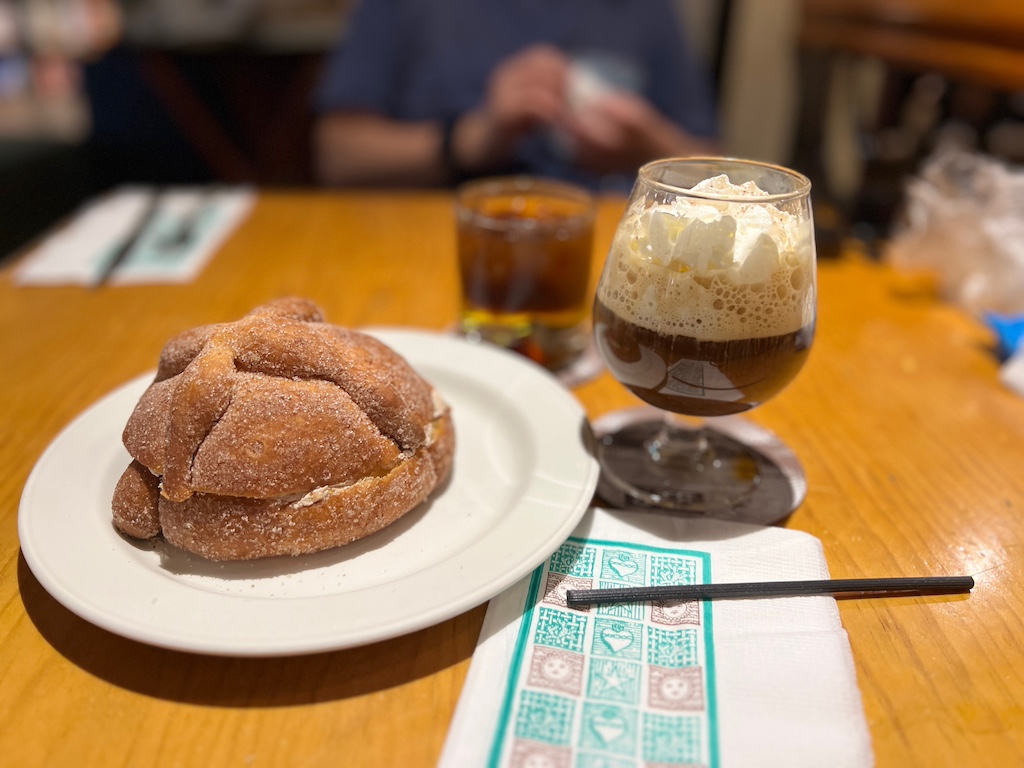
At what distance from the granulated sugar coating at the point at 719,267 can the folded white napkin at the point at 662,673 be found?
28 centimetres

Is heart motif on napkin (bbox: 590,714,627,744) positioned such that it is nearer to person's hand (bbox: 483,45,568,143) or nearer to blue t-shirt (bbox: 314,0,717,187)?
person's hand (bbox: 483,45,568,143)

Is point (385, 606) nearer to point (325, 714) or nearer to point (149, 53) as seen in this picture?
point (325, 714)

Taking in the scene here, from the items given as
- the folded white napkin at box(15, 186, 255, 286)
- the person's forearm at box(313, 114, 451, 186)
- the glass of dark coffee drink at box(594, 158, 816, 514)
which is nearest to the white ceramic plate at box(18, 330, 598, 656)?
the glass of dark coffee drink at box(594, 158, 816, 514)

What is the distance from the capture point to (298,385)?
0.82m

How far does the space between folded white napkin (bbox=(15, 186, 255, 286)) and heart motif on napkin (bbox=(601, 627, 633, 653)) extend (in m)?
1.38

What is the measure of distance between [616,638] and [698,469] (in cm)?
38

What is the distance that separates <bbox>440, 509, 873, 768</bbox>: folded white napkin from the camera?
0.63 metres

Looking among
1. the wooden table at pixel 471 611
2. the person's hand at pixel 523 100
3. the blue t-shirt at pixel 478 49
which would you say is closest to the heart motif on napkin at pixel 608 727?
the wooden table at pixel 471 611

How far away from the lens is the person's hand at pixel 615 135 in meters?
2.19

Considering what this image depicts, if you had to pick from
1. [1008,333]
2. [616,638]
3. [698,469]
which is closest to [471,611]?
[616,638]

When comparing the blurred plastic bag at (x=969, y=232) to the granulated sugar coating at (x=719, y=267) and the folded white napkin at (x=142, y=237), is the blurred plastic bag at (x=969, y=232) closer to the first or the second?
the granulated sugar coating at (x=719, y=267)

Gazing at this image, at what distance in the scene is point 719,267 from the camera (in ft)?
2.75

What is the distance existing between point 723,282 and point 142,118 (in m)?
3.92

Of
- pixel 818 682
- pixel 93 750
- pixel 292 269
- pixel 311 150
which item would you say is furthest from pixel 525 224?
pixel 311 150
